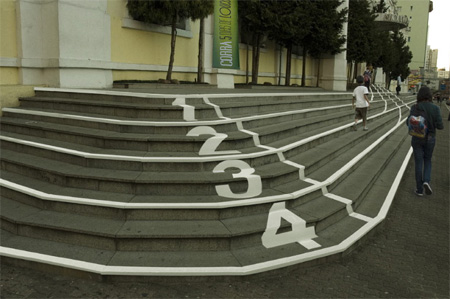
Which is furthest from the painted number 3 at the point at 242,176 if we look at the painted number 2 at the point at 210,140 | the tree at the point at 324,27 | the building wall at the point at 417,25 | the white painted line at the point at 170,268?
the building wall at the point at 417,25

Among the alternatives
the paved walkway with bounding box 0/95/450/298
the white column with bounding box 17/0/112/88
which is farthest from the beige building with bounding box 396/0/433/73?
the paved walkway with bounding box 0/95/450/298

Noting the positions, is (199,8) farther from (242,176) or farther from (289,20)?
(242,176)

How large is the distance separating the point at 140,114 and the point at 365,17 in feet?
84.2

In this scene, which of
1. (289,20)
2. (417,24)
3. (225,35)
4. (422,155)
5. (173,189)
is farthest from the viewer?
(417,24)

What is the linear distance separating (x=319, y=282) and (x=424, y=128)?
4.45 metres

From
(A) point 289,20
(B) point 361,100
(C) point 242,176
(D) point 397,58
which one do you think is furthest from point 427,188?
(D) point 397,58

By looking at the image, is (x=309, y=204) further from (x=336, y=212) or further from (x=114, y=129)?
(x=114, y=129)

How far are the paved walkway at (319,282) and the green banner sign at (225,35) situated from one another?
11721mm

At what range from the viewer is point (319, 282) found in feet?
13.2

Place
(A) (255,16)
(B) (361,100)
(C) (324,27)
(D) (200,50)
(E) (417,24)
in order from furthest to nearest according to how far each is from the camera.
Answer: (E) (417,24), (C) (324,27), (A) (255,16), (D) (200,50), (B) (361,100)

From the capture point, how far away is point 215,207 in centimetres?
468

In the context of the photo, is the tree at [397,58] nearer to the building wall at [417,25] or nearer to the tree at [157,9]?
the tree at [157,9]

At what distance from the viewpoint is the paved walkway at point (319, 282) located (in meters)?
3.72

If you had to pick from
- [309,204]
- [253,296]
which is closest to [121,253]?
[253,296]
